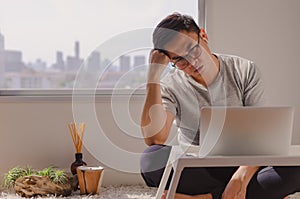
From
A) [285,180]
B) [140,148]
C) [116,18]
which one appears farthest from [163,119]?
[116,18]

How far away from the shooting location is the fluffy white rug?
2965mm

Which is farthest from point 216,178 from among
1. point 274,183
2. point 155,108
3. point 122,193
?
point 122,193

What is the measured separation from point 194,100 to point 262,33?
1370 millimetres

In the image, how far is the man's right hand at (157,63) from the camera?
6.56ft

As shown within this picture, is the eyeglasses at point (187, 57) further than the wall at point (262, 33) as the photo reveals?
No

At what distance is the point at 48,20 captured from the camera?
11.4ft

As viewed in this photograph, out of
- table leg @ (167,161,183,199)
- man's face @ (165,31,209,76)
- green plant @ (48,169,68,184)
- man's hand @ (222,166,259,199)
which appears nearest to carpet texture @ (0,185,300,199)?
green plant @ (48,169,68,184)

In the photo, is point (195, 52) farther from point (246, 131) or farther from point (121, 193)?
point (121, 193)

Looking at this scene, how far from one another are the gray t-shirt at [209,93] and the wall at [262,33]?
1.16 m

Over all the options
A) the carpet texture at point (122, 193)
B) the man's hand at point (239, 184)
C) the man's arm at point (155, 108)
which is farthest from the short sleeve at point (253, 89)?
the carpet texture at point (122, 193)

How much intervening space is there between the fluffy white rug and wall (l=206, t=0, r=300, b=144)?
1023 millimetres

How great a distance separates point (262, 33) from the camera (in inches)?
133

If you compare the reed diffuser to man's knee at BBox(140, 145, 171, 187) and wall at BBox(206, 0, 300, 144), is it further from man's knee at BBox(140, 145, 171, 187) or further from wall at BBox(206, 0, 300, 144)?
man's knee at BBox(140, 145, 171, 187)

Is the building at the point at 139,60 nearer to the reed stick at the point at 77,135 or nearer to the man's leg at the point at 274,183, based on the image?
the reed stick at the point at 77,135
